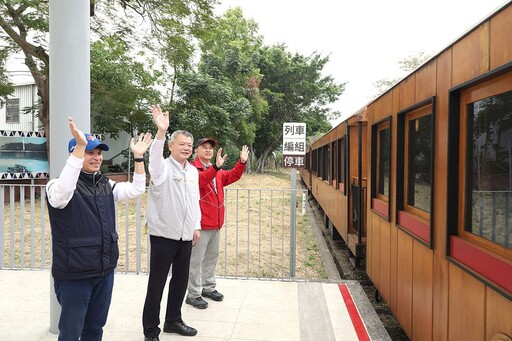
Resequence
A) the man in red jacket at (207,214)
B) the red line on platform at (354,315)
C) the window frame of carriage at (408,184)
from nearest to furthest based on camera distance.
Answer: the window frame of carriage at (408,184), the red line on platform at (354,315), the man in red jacket at (207,214)

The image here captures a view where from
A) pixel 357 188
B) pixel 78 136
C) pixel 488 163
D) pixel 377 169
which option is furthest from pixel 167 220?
pixel 357 188

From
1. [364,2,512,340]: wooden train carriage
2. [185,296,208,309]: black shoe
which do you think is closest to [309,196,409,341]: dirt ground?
[364,2,512,340]: wooden train carriage

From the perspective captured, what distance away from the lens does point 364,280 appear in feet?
19.9

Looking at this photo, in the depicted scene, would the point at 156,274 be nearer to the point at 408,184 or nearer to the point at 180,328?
the point at 180,328

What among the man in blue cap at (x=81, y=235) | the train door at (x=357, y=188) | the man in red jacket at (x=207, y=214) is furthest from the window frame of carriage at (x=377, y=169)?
the man in blue cap at (x=81, y=235)

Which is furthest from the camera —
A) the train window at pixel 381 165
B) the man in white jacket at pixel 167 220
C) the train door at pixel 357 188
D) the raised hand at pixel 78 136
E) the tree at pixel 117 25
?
the tree at pixel 117 25

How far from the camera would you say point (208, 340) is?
10.8ft

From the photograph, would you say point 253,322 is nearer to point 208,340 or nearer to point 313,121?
point 208,340

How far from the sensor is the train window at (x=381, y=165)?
409 centimetres

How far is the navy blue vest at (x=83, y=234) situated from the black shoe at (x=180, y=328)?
46.9 inches

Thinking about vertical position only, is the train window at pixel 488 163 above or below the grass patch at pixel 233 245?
above

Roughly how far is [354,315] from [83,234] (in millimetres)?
2707

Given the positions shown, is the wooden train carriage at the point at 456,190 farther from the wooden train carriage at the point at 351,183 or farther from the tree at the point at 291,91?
the tree at the point at 291,91

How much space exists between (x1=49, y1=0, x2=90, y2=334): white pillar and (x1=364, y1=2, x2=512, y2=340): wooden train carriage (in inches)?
106
